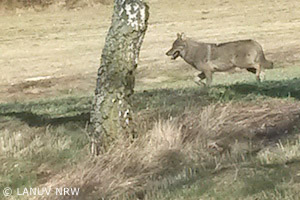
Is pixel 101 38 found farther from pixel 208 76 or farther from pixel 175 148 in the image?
pixel 175 148

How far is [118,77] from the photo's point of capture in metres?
9.69

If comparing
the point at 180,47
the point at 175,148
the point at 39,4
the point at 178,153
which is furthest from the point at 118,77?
the point at 39,4

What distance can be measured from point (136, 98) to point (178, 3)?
31.0 metres

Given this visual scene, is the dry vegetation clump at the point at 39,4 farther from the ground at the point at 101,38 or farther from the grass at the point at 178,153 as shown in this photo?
the grass at the point at 178,153

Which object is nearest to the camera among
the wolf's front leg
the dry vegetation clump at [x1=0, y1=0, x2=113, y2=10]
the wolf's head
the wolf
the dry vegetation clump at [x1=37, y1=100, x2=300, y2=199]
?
the dry vegetation clump at [x1=37, y1=100, x2=300, y2=199]

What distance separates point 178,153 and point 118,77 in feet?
4.28

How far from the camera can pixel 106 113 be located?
9.64 meters

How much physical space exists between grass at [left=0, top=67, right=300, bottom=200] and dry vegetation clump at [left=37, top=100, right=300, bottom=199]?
11mm

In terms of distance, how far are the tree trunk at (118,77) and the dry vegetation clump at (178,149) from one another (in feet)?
0.83

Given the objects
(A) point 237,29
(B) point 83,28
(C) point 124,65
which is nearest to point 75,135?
(C) point 124,65

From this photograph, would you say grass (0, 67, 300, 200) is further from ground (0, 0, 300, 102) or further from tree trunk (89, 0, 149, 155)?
ground (0, 0, 300, 102)

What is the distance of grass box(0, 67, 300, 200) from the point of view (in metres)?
7.12

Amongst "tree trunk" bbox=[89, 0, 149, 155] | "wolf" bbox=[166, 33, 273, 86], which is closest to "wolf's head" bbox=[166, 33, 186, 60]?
"wolf" bbox=[166, 33, 273, 86]

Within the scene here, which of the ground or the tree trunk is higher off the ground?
the tree trunk
